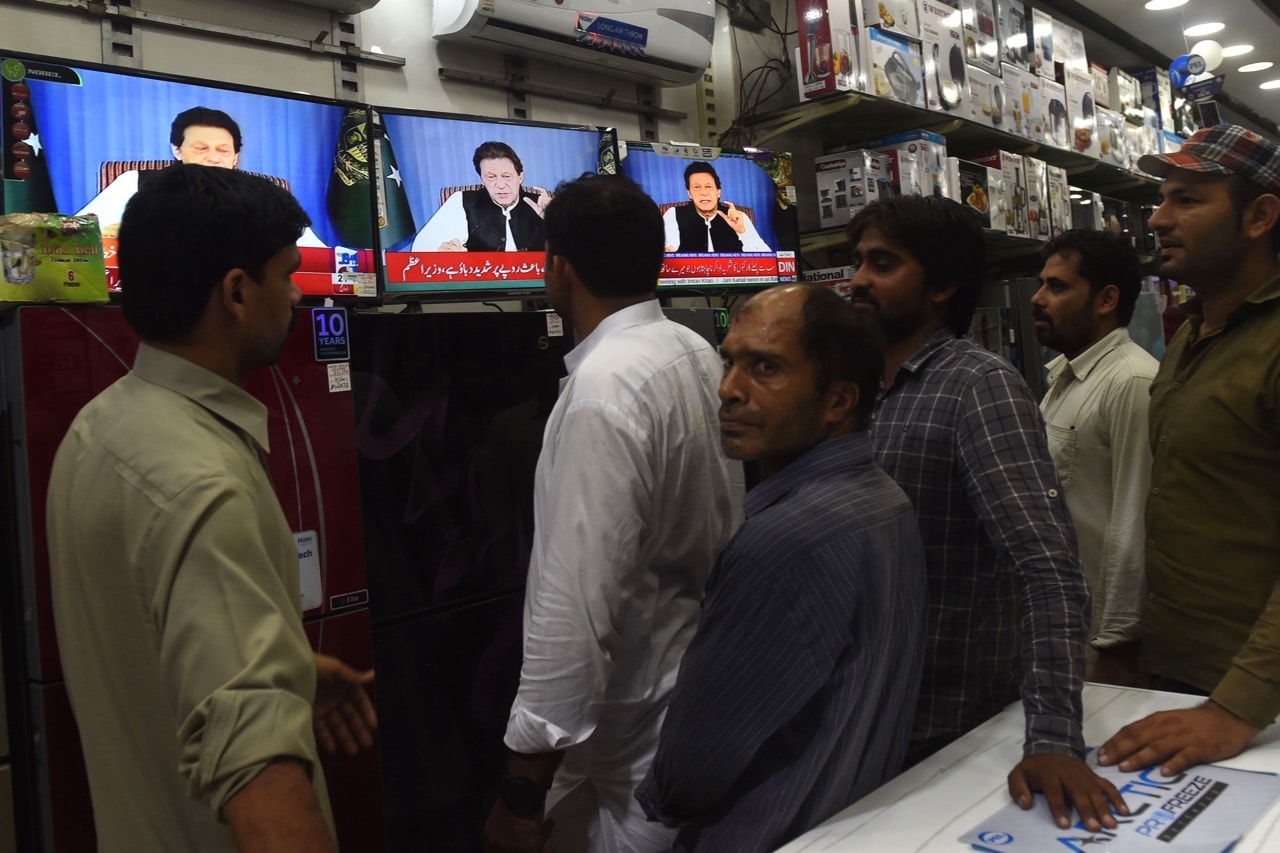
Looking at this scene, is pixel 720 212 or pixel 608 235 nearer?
pixel 608 235

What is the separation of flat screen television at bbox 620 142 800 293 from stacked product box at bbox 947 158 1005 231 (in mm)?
1133

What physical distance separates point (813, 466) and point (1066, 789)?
457 millimetres

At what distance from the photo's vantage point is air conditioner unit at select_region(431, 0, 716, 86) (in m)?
3.14

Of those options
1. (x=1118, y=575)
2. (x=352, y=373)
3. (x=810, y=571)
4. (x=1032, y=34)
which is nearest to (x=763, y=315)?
(x=810, y=571)

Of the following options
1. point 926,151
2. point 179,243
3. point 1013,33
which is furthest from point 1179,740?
point 1013,33

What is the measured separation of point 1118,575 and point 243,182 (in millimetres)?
1982

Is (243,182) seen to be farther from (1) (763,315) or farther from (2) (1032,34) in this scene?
(2) (1032,34)

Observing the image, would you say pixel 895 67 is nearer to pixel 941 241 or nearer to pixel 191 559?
pixel 941 241

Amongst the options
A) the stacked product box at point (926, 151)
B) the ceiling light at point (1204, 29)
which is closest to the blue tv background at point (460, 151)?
the stacked product box at point (926, 151)

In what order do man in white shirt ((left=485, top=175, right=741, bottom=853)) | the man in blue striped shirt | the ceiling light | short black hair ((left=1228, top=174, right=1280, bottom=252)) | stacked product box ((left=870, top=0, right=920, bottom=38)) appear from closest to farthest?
the man in blue striped shirt
man in white shirt ((left=485, top=175, right=741, bottom=853))
short black hair ((left=1228, top=174, right=1280, bottom=252))
stacked product box ((left=870, top=0, right=920, bottom=38))
the ceiling light

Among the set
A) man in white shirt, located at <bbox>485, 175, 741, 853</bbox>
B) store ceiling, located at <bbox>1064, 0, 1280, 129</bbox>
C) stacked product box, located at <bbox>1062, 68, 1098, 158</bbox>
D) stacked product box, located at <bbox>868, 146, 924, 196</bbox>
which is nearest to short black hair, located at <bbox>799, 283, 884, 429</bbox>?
man in white shirt, located at <bbox>485, 175, 741, 853</bbox>

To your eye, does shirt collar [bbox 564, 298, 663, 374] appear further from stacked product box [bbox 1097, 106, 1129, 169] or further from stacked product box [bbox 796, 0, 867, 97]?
stacked product box [bbox 1097, 106, 1129, 169]

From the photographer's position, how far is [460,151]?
277 cm

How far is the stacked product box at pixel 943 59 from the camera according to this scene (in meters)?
4.46
